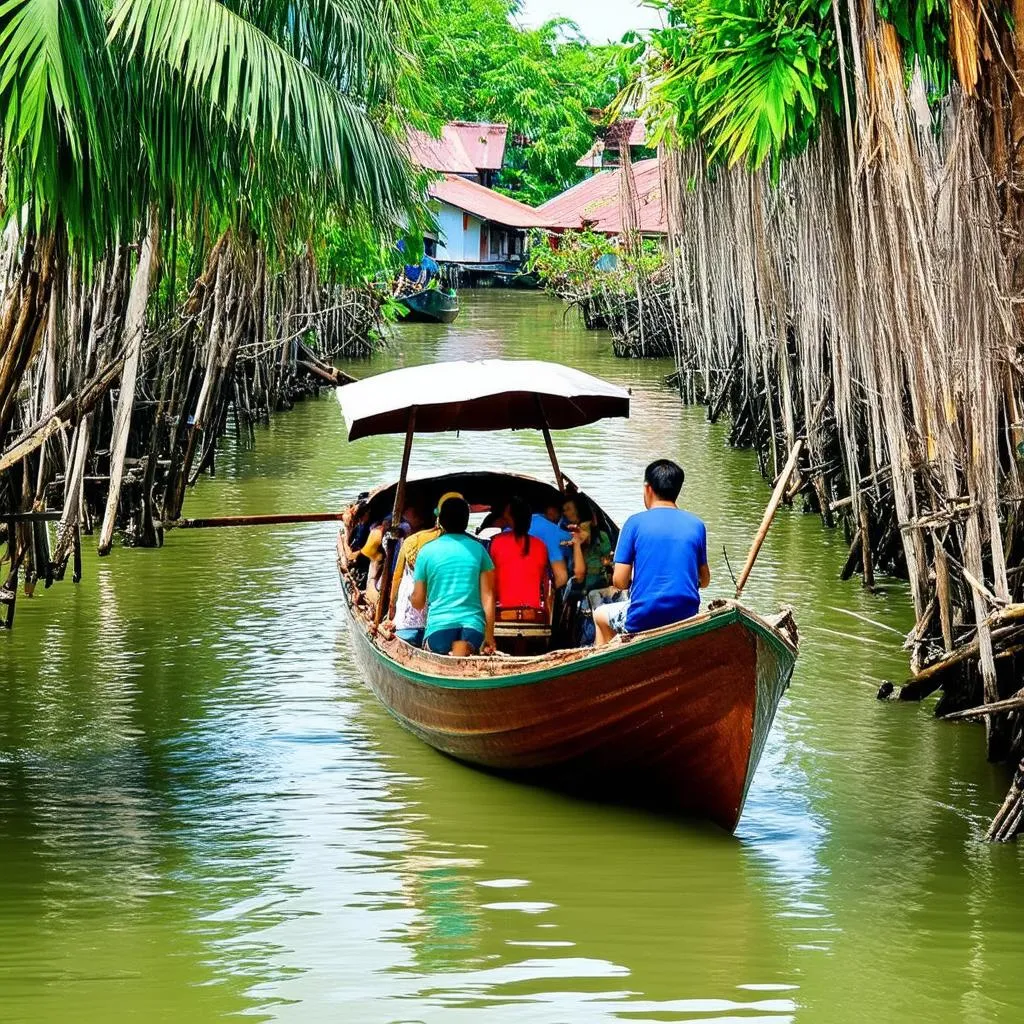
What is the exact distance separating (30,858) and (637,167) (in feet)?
→ 148

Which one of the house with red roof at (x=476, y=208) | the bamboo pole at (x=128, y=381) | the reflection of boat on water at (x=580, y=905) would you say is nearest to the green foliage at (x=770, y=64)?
the reflection of boat on water at (x=580, y=905)

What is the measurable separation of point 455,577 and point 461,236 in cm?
5073

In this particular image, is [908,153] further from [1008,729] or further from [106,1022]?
[106,1022]

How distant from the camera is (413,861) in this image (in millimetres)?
6836

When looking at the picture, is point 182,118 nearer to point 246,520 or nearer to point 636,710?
point 636,710

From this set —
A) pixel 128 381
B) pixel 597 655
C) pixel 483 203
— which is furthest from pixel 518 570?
pixel 483 203

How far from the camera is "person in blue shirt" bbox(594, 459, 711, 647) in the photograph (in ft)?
22.8

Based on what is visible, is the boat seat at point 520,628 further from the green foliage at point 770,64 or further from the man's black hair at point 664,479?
the green foliage at point 770,64

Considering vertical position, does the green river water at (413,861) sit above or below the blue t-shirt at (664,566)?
below

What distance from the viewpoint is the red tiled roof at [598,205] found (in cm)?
4584

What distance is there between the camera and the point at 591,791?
7590 millimetres

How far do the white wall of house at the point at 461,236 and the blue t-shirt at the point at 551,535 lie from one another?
47857 mm

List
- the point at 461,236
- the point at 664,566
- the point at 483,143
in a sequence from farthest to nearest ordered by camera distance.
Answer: the point at 483,143
the point at 461,236
the point at 664,566

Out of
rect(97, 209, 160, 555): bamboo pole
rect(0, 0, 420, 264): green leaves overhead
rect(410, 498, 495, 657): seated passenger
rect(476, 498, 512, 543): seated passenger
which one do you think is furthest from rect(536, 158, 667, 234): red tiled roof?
rect(410, 498, 495, 657): seated passenger
